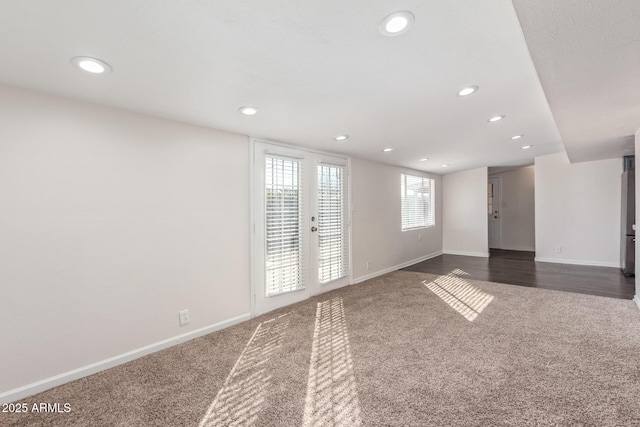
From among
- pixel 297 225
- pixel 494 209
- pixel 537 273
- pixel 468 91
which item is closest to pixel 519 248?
pixel 494 209

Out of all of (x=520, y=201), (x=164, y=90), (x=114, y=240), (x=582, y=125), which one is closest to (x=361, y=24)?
(x=164, y=90)

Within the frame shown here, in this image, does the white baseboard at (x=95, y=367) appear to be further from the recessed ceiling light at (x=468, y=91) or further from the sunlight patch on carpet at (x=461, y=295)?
the recessed ceiling light at (x=468, y=91)

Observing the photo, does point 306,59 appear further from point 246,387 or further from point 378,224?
point 378,224

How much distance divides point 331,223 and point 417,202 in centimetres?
324

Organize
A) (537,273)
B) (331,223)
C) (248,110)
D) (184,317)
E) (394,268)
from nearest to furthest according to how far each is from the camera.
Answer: (248,110) → (184,317) → (331,223) → (537,273) → (394,268)

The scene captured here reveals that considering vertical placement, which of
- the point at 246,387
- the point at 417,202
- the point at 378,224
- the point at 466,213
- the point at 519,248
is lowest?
the point at 246,387

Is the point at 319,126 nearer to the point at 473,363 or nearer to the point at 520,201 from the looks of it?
the point at 473,363

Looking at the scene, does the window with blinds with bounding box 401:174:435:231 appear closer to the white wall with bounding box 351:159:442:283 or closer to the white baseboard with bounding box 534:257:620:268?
the white wall with bounding box 351:159:442:283

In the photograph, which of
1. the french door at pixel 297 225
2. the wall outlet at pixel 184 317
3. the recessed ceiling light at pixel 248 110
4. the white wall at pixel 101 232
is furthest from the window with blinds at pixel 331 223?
the wall outlet at pixel 184 317

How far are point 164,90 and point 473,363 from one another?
3198mm

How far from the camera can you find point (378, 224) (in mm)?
5301

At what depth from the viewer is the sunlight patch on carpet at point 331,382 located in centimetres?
168

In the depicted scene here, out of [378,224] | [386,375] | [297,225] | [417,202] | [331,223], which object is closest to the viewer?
[386,375]

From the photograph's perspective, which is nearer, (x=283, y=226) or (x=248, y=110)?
(x=248, y=110)
